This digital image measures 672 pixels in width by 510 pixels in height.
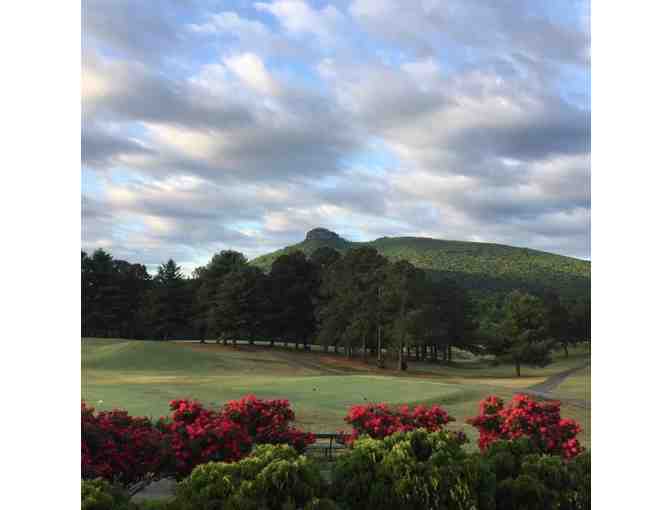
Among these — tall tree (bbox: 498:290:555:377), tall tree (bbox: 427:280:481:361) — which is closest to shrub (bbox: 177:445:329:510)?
tall tree (bbox: 427:280:481:361)

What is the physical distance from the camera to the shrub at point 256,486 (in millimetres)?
2834

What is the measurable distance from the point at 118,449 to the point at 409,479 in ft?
6.58

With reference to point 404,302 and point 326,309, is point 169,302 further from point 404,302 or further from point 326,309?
point 404,302

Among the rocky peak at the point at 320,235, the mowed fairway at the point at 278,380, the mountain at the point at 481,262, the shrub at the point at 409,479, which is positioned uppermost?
the rocky peak at the point at 320,235

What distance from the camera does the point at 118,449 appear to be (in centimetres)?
400

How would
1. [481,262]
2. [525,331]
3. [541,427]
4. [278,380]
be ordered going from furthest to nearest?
[481,262], [525,331], [278,380], [541,427]

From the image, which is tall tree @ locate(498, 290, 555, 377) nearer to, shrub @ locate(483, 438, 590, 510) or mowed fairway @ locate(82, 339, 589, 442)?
mowed fairway @ locate(82, 339, 589, 442)

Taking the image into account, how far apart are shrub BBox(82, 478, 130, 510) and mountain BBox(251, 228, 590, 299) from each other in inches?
590

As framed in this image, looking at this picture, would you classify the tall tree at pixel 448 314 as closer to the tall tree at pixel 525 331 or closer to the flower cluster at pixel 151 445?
the tall tree at pixel 525 331

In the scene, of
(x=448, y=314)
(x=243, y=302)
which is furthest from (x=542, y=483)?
(x=448, y=314)

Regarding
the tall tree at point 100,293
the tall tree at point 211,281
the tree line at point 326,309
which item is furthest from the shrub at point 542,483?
the tall tree at point 100,293

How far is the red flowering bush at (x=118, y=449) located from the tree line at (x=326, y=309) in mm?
12168
